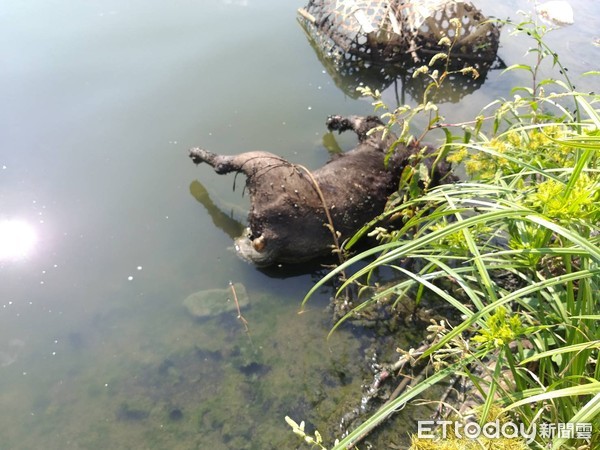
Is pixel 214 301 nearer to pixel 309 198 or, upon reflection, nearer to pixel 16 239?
pixel 309 198

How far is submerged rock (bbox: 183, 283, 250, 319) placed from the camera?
305 cm

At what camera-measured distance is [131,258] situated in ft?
10.9

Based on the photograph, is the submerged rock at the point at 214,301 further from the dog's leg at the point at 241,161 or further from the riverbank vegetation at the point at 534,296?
the riverbank vegetation at the point at 534,296

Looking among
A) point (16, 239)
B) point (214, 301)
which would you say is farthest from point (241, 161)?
point (16, 239)

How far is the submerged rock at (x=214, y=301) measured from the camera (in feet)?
10.0

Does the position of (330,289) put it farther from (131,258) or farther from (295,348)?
(131,258)

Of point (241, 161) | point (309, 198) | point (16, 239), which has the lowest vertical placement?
point (16, 239)

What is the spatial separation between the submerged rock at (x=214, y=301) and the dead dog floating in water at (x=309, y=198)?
261 millimetres

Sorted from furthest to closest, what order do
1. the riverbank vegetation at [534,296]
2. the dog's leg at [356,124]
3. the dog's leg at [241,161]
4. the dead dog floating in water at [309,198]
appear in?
the dog's leg at [356,124], the dog's leg at [241,161], the dead dog floating in water at [309,198], the riverbank vegetation at [534,296]

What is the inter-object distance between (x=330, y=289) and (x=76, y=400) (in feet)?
5.38

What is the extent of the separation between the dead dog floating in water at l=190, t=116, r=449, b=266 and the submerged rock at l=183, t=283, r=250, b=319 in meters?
0.26

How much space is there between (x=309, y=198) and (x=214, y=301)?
91cm

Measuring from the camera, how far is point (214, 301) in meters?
3.09

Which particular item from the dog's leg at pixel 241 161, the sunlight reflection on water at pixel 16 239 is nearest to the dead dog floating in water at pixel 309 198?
the dog's leg at pixel 241 161
